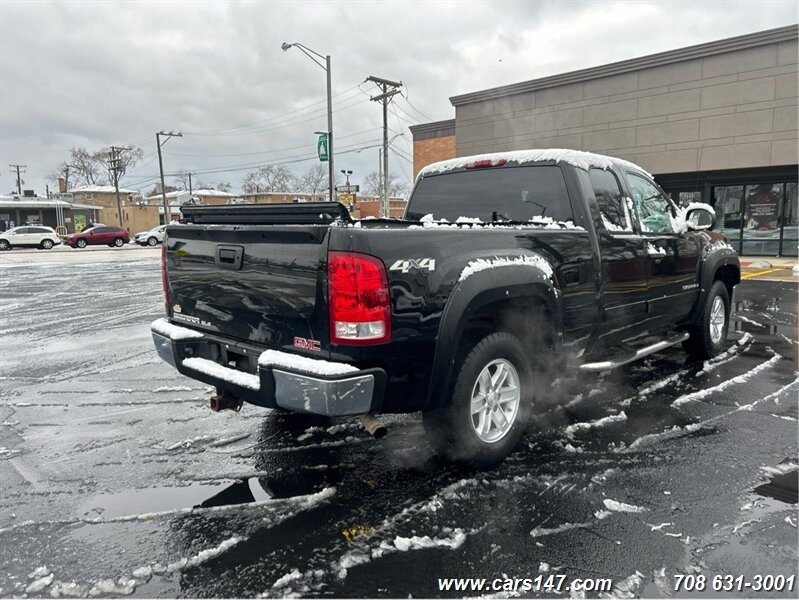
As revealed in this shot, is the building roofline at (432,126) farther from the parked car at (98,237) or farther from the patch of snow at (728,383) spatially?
the parked car at (98,237)

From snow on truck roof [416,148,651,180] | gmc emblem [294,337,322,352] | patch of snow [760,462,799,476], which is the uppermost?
snow on truck roof [416,148,651,180]

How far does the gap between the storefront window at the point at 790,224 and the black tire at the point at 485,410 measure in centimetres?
1823

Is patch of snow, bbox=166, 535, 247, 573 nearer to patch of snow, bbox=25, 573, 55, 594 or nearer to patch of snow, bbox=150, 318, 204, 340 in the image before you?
patch of snow, bbox=25, 573, 55, 594

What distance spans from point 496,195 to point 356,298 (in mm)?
2208

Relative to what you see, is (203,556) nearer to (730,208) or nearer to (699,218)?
(699,218)

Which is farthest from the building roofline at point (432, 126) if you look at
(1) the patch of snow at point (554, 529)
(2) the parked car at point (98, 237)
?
(2) the parked car at point (98, 237)

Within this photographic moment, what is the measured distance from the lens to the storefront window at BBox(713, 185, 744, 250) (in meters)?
18.4

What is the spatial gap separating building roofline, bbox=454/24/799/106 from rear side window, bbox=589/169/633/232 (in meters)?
15.5

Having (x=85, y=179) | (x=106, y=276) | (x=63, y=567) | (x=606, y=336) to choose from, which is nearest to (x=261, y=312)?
(x=63, y=567)

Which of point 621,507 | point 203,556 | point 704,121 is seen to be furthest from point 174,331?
point 704,121

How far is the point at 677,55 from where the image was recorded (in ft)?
56.5

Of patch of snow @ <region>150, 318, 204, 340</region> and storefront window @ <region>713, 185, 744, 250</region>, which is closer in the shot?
patch of snow @ <region>150, 318, 204, 340</region>

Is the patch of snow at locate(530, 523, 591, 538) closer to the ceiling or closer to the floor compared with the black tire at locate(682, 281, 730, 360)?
closer to the floor

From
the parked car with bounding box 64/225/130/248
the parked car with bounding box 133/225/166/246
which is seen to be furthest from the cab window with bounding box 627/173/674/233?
the parked car with bounding box 133/225/166/246
